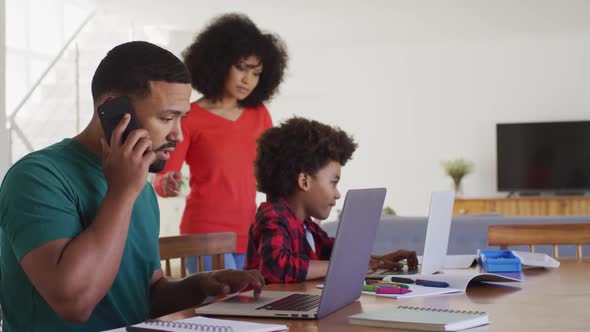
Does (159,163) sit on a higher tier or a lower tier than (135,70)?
lower

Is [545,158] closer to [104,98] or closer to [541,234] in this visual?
[541,234]

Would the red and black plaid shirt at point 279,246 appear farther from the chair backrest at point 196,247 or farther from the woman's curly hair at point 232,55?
the woman's curly hair at point 232,55

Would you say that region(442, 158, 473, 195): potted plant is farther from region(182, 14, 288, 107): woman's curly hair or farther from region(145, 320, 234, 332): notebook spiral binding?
region(145, 320, 234, 332): notebook spiral binding

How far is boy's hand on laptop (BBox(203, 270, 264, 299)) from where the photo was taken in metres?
1.44

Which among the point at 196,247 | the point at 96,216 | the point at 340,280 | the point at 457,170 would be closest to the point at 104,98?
the point at 96,216

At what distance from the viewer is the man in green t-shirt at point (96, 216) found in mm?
1188

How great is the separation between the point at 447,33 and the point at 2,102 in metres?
5.59

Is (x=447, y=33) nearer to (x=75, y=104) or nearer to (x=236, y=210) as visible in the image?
(x=75, y=104)

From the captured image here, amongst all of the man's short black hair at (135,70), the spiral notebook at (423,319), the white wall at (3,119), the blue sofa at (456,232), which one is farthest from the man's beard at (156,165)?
the white wall at (3,119)

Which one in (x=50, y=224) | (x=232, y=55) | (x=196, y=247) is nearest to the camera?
(x=50, y=224)

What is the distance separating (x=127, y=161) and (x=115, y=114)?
95 mm

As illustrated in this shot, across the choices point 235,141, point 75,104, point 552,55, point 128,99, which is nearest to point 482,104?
point 552,55

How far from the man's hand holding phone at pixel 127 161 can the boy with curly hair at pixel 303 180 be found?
0.66 metres

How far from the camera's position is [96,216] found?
1.23 m
